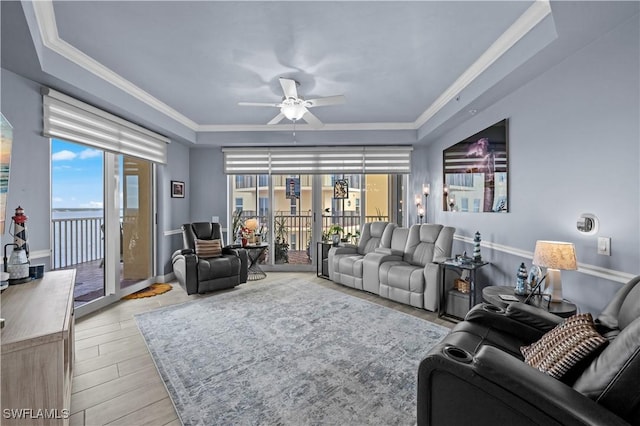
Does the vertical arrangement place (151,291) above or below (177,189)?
below

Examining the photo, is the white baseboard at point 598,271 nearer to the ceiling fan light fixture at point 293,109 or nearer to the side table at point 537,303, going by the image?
the side table at point 537,303

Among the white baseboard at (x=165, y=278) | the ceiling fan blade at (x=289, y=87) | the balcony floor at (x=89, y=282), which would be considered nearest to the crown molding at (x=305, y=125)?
the ceiling fan blade at (x=289, y=87)

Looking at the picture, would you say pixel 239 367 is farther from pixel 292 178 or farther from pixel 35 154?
pixel 292 178

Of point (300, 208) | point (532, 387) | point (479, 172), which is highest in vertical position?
point (479, 172)

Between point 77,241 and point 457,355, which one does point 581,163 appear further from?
point 77,241

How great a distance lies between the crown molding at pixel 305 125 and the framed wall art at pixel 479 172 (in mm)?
623

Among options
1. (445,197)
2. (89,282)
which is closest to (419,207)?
(445,197)

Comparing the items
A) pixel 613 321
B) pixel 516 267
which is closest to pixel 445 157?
pixel 516 267

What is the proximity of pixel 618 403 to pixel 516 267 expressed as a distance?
2.29 meters

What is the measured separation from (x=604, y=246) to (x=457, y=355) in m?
1.60

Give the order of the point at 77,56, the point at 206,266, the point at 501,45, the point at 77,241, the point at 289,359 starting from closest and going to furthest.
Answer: the point at 289,359 < the point at 501,45 < the point at 77,56 < the point at 206,266 < the point at 77,241

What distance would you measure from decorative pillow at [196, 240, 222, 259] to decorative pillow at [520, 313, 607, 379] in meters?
4.03

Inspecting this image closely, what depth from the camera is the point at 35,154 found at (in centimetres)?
281

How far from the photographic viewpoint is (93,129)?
338 cm
